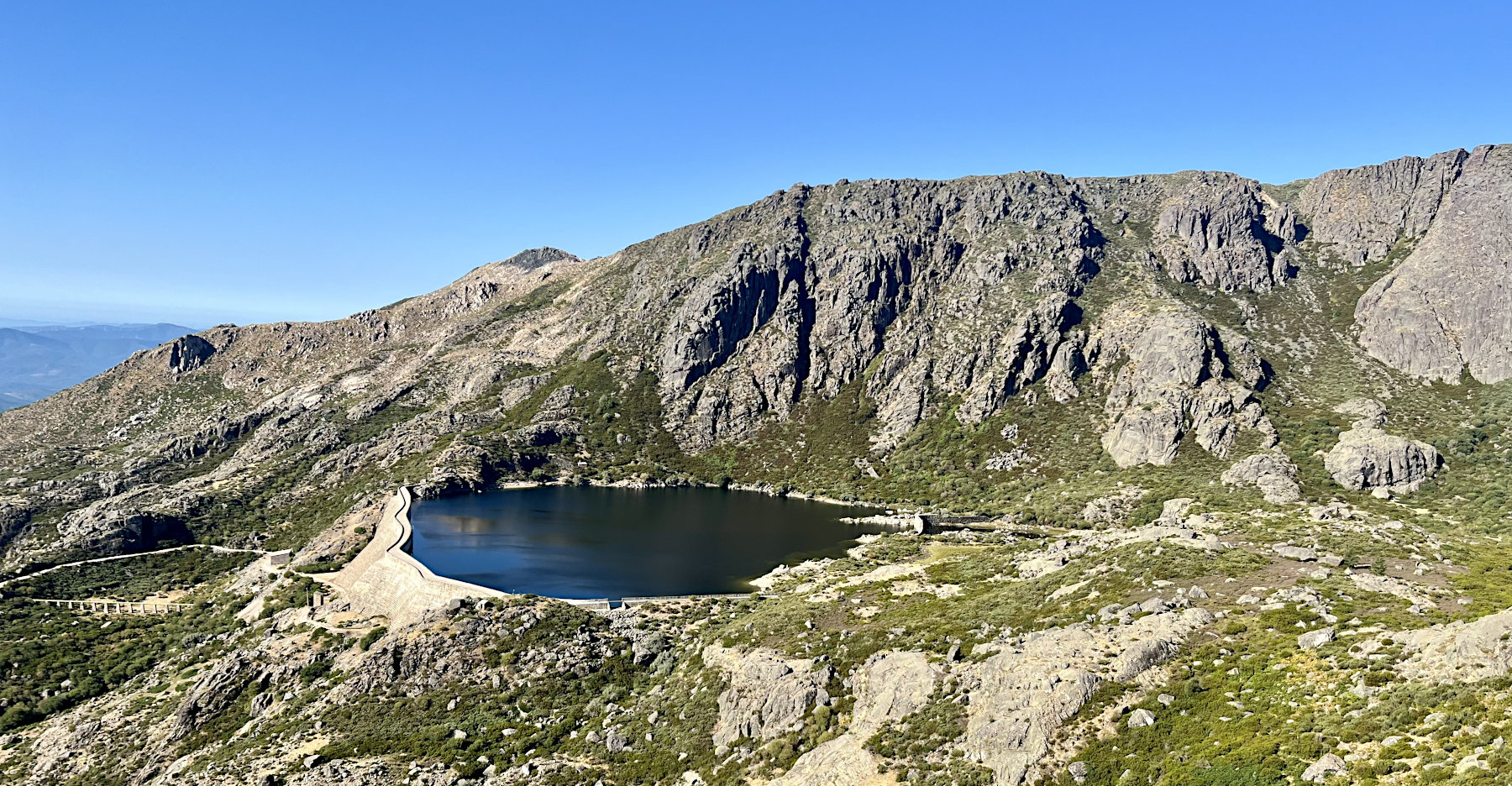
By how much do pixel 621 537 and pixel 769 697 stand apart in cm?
8535

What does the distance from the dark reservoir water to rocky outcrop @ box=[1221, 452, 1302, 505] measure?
71.4 metres

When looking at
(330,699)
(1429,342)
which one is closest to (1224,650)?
(330,699)

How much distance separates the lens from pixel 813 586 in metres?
90.9

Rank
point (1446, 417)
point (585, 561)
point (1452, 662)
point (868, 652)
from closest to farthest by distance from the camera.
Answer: point (1452, 662) → point (868, 652) → point (585, 561) → point (1446, 417)

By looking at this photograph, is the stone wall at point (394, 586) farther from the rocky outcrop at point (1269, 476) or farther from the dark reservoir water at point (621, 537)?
the rocky outcrop at point (1269, 476)

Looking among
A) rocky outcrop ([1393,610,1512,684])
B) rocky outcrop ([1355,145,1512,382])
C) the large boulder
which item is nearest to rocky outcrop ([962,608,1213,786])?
rocky outcrop ([1393,610,1512,684])

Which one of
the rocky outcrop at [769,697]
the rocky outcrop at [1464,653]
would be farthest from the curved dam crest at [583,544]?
the rocky outcrop at [1464,653]

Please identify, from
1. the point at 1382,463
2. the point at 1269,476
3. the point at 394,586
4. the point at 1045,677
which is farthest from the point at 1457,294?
the point at 394,586

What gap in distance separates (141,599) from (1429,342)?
255142 mm

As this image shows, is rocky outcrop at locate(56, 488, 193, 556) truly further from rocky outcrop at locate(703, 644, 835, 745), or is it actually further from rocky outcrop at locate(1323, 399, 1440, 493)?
rocky outcrop at locate(1323, 399, 1440, 493)

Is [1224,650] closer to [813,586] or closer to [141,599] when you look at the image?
[813,586]

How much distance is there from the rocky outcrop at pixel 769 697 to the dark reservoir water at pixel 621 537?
4094 cm

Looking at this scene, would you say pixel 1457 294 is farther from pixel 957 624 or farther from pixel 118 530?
pixel 118 530

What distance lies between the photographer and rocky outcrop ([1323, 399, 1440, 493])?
422 ft
